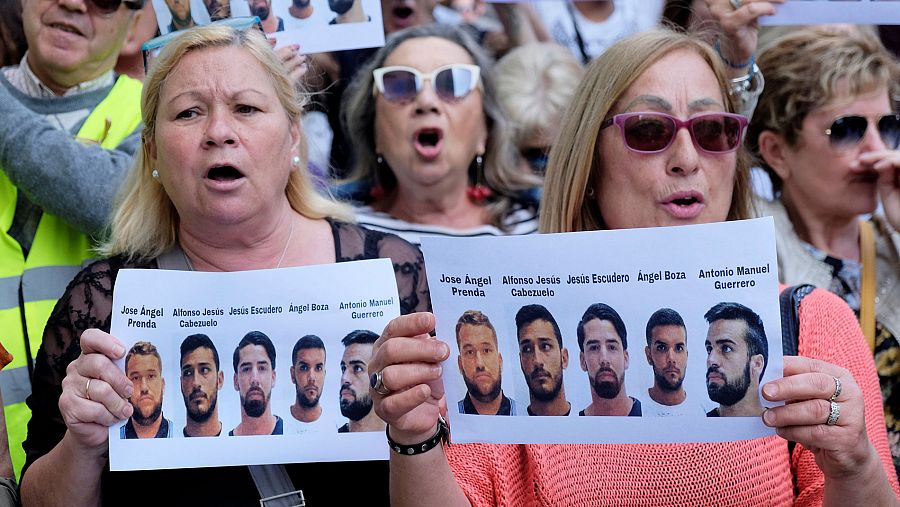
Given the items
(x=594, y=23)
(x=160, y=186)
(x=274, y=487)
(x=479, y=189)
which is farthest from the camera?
(x=594, y=23)

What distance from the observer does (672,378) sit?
2.17 m

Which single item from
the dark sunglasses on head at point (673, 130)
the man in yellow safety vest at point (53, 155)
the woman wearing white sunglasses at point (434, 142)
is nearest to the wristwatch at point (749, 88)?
the dark sunglasses on head at point (673, 130)

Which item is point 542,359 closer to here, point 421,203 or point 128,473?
point 128,473

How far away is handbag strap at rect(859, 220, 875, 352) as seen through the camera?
3.65 metres

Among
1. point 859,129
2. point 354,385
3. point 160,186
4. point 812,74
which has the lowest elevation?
point 354,385

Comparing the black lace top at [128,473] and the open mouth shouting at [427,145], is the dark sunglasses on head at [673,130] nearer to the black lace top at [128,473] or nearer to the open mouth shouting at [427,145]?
the black lace top at [128,473]

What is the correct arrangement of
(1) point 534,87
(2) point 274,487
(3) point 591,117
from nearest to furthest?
1. (2) point 274,487
2. (3) point 591,117
3. (1) point 534,87

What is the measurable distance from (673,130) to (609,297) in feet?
2.36

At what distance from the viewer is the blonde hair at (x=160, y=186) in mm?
2896

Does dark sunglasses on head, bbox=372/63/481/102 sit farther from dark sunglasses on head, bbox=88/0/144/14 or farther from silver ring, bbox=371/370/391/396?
silver ring, bbox=371/370/391/396

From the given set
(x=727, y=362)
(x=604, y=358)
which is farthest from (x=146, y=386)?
(x=727, y=362)

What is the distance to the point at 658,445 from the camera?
8.25 feet

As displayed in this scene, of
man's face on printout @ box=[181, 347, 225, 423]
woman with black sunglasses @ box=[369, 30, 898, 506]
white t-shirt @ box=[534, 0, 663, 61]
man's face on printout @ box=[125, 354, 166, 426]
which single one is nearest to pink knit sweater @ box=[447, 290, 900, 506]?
woman with black sunglasses @ box=[369, 30, 898, 506]

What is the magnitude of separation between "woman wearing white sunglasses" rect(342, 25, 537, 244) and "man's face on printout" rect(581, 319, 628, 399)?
197cm
